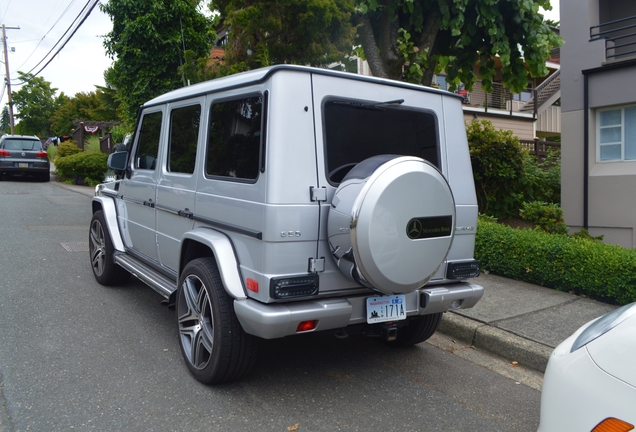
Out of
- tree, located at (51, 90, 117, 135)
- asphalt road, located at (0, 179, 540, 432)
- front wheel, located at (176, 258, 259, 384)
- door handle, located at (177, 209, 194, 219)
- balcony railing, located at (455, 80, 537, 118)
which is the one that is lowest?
asphalt road, located at (0, 179, 540, 432)

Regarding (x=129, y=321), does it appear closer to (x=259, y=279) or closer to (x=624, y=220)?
(x=259, y=279)

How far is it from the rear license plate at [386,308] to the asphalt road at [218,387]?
576 mm

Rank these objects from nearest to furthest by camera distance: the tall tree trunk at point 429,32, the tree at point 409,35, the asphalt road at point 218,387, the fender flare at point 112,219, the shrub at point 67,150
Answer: the asphalt road at point 218,387, the fender flare at point 112,219, the tree at point 409,35, the tall tree trunk at point 429,32, the shrub at point 67,150

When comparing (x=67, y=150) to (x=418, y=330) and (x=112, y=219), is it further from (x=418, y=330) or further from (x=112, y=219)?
(x=418, y=330)

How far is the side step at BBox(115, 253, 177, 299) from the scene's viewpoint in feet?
14.9

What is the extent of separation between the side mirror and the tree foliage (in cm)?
407

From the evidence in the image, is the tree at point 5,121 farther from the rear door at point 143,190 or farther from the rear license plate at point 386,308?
the rear license plate at point 386,308

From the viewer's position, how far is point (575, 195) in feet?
33.8

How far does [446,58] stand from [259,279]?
691cm

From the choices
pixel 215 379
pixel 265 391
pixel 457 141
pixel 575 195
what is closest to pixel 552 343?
pixel 457 141

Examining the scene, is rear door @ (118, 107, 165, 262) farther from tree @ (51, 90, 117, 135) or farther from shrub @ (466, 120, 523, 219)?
tree @ (51, 90, 117, 135)

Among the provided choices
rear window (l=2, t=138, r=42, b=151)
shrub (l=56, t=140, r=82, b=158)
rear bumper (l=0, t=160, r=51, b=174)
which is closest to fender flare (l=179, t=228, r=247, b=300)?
rear bumper (l=0, t=160, r=51, b=174)

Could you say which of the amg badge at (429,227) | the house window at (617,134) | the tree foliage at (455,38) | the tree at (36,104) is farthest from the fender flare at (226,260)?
the tree at (36,104)

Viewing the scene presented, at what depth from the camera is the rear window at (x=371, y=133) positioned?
362 cm
